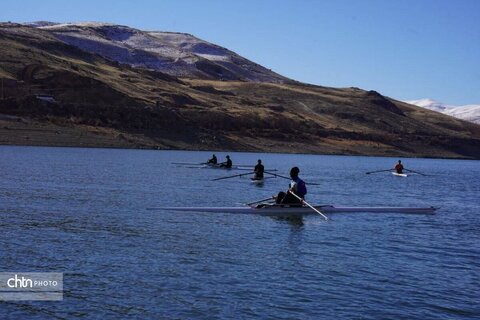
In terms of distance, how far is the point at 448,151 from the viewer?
177250 mm

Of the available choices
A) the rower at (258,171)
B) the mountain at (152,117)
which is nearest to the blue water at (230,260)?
the rower at (258,171)

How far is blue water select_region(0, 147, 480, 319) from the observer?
15.0m

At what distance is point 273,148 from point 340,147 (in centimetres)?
2192

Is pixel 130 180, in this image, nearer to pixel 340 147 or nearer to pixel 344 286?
pixel 344 286

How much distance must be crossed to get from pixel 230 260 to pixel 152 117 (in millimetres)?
104157

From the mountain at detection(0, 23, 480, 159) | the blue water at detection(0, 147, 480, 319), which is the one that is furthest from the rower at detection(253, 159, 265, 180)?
the mountain at detection(0, 23, 480, 159)

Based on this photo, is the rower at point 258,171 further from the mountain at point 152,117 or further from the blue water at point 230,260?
the mountain at point 152,117

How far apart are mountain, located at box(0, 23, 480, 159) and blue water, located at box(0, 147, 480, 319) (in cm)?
7590

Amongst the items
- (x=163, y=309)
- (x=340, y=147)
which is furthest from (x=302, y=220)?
(x=340, y=147)

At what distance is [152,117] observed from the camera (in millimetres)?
122000

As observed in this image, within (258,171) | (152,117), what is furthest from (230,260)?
(152,117)

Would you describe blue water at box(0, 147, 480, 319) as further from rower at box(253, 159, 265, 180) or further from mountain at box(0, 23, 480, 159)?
mountain at box(0, 23, 480, 159)

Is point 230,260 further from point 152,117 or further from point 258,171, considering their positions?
point 152,117

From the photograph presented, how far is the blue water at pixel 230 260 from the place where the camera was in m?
15.0
